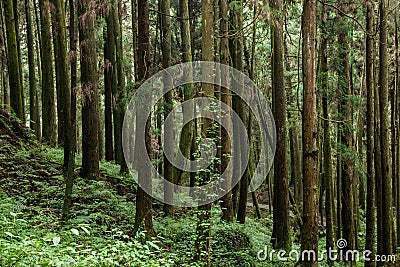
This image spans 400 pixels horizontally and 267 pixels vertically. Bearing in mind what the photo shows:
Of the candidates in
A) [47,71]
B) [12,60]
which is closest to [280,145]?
[47,71]

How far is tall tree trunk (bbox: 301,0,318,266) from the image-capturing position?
26.9ft

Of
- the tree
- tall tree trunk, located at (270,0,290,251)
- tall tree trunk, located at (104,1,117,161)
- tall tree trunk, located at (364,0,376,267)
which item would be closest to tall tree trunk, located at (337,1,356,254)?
tall tree trunk, located at (364,0,376,267)

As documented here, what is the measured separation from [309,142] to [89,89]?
19.8 ft

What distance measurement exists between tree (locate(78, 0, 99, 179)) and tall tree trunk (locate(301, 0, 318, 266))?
5.62 meters

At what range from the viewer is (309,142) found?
8242mm

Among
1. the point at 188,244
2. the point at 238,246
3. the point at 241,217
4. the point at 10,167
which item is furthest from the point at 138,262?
the point at 241,217

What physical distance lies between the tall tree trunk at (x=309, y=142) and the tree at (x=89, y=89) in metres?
5.62

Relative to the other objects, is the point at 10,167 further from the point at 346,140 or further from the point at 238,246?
the point at 346,140

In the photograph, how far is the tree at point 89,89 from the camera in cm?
1183

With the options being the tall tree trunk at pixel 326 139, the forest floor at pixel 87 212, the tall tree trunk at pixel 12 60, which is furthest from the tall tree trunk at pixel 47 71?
the tall tree trunk at pixel 326 139

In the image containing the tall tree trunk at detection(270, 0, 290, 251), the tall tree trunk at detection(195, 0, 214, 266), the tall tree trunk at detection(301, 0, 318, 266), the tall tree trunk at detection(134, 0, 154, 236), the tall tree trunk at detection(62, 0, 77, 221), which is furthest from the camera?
the tall tree trunk at detection(270, 0, 290, 251)

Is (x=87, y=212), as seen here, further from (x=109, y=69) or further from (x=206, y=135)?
(x=109, y=69)

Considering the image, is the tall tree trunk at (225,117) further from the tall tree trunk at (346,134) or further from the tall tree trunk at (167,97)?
the tall tree trunk at (346,134)

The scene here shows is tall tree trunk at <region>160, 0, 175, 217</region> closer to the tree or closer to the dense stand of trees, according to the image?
the dense stand of trees
